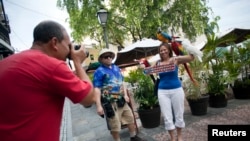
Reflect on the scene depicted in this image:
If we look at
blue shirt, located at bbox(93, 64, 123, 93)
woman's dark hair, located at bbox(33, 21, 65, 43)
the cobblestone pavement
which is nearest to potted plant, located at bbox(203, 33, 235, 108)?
the cobblestone pavement

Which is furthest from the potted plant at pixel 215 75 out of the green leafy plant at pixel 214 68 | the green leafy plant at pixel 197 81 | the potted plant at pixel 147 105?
the potted plant at pixel 147 105

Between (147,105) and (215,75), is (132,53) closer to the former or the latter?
(215,75)

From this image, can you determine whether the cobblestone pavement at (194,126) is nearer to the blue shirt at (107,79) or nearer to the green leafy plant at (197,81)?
the green leafy plant at (197,81)

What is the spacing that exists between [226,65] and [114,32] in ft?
39.1

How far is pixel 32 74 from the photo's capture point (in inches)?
55.3

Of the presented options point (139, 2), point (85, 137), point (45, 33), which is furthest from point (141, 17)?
point (45, 33)

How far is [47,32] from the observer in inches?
63.6

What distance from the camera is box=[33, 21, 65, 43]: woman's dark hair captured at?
63.5 inches

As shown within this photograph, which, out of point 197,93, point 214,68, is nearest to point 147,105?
point 197,93

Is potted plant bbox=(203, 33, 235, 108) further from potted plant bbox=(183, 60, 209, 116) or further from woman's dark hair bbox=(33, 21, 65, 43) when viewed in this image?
woman's dark hair bbox=(33, 21, 65, 43)

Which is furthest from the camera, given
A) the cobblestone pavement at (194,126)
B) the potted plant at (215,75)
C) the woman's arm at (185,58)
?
the potted plant at (215,75)

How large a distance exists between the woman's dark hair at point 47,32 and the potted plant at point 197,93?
173 inches

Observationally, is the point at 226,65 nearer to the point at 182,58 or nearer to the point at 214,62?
the point at 214,62

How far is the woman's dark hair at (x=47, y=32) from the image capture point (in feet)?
5.29
